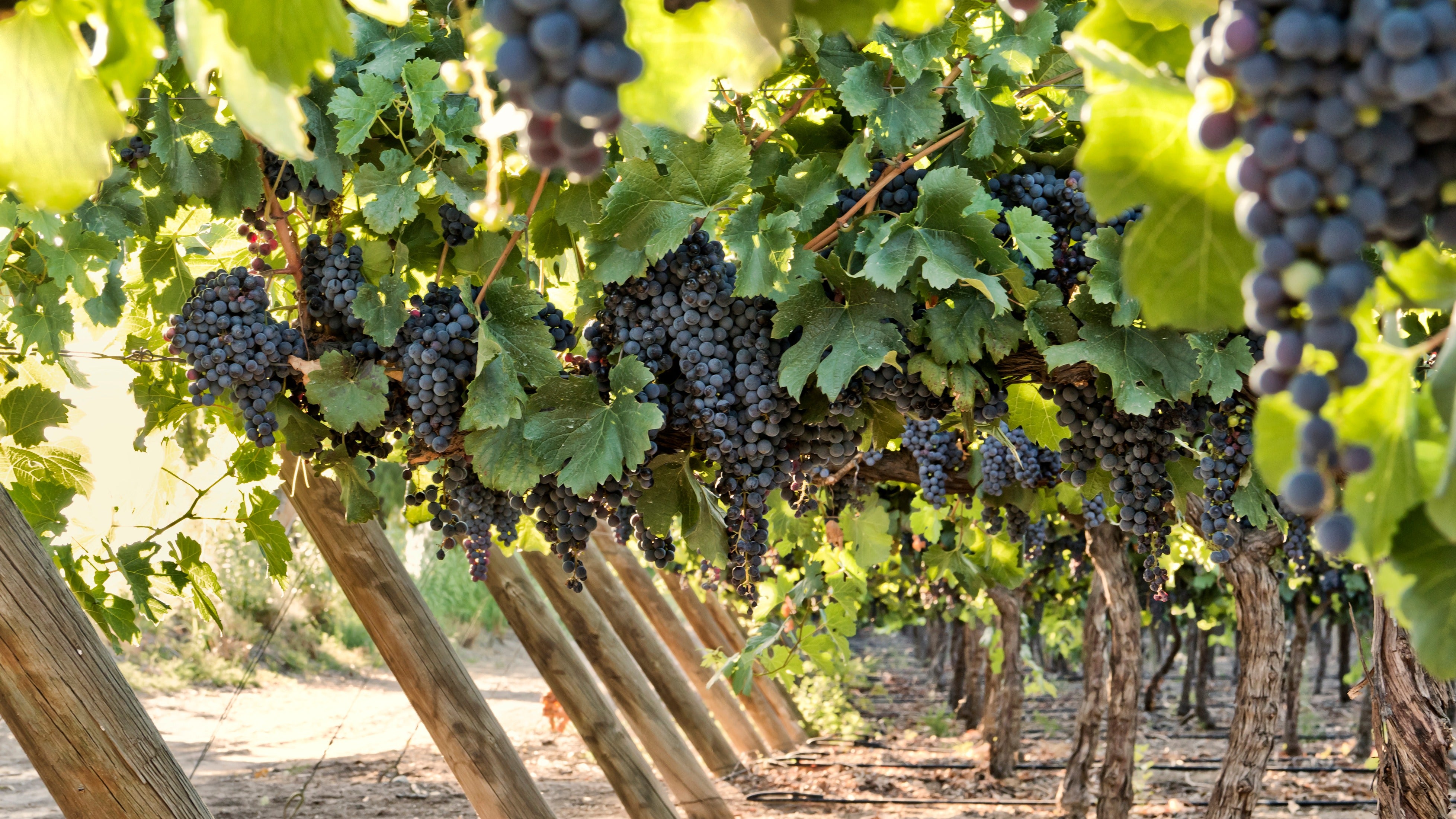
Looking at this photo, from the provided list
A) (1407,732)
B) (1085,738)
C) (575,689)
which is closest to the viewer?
(1407,732)

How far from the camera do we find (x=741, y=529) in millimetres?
2734

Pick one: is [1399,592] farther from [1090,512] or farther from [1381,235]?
[1090,512]

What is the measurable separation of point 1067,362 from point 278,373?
5.84 ft

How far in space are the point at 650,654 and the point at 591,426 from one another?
471 centimetres

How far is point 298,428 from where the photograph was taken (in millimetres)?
2820

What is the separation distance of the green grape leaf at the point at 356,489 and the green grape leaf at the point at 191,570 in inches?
30.5

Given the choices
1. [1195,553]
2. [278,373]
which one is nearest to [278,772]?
[1195,553]

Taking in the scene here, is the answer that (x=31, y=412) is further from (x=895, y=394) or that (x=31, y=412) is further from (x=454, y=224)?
(x=895, y=394)

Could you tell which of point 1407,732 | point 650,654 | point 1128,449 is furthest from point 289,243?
point 650,654

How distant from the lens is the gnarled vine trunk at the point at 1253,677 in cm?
539

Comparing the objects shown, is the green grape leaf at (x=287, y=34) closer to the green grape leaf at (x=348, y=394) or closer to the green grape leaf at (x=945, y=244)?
the green grape leaf at (x=945, y=244)

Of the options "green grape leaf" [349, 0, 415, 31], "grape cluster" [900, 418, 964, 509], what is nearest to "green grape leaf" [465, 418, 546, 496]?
"green grape leaf" [349, 0, 415, 31]

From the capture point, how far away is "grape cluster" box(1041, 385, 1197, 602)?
2.62 meters

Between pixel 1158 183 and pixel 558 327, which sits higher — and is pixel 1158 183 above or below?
below
